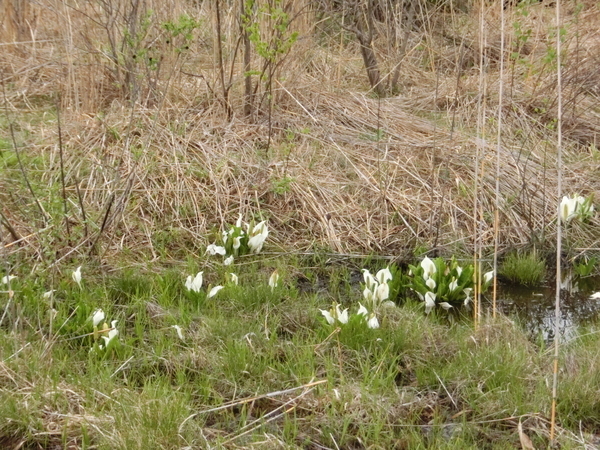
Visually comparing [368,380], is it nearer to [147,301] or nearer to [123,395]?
[123,395]

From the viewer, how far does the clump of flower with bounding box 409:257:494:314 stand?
3922mm

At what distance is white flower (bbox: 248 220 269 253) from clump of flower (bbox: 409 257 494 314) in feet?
2.59

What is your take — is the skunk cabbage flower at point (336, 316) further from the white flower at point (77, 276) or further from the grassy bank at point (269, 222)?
the white flower at point (77, 276)

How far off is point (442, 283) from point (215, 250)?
3.80 ft

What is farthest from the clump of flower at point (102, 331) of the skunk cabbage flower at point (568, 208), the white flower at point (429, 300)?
the skunk cabbage flower at point (568, 208)

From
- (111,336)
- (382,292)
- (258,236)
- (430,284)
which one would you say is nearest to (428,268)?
(430,284)

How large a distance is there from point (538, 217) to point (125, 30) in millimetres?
2649

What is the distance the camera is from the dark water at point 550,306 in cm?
385

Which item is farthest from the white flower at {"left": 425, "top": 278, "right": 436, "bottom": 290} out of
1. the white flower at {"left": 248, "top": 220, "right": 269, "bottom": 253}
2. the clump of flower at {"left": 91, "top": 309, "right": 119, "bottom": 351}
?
the clump of flower at {"left": 91, "top": 309, "right": 119, "bottom": 351}

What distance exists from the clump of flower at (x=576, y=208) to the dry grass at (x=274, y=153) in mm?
144

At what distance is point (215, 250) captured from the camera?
14.1 feet

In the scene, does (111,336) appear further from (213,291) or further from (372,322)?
(372,322)

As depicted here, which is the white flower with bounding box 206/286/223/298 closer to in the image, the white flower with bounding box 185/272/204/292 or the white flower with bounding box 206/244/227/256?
the white flower with bounding box 185/272/204/292

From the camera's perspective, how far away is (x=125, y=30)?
196 inches
